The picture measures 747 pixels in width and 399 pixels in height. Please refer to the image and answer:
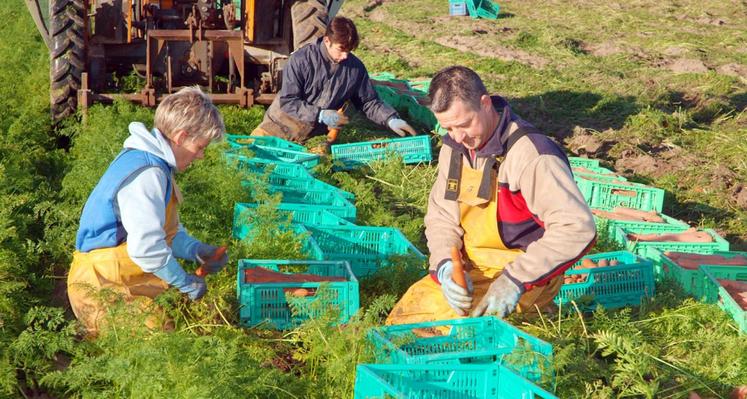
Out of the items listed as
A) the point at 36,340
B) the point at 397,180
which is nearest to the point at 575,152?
the point at 397,180

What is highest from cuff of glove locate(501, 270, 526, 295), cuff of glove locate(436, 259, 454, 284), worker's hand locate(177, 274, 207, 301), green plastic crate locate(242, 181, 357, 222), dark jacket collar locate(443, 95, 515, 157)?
dark jacket collar locate(443, 95, 515, 157)

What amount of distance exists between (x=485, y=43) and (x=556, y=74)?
2648 millimetres

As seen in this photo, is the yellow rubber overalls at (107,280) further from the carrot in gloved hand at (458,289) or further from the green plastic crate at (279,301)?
the carrot in gloved hand at (458,289)

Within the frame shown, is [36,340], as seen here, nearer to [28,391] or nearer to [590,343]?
[28,391]

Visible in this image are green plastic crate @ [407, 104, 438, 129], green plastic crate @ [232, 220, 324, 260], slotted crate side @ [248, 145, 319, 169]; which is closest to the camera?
green plastic crate @ [232, 220, 324, 260]

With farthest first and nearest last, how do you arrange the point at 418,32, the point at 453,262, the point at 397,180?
the point at 418,32
the point at 397,180
the point at 453,262

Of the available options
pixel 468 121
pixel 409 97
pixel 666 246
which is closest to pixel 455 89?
pixel 468 121

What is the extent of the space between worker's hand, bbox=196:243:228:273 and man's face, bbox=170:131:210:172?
1.78ft

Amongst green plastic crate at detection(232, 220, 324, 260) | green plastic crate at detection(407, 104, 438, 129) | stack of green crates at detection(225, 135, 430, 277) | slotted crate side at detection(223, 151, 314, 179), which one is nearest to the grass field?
green plastic crate at detection(232, 220, 324, 260)

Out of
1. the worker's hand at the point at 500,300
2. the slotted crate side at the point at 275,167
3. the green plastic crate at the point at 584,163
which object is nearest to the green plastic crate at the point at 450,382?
the worker's hand at the point at 500,300

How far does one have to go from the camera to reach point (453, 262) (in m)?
4.60

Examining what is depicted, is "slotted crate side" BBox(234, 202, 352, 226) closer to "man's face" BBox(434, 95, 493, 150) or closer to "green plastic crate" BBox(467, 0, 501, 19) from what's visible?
"man's face" BBox(434, 95, 493, 150)

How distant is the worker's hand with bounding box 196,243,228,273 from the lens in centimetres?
486

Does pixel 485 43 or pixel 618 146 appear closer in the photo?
pixel 618 146
